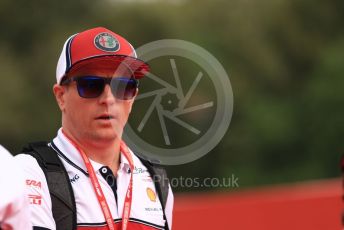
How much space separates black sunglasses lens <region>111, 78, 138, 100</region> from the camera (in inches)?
166

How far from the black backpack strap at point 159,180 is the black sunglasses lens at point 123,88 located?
0.42m

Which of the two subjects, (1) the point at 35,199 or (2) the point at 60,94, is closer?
(1) the point at 35,199

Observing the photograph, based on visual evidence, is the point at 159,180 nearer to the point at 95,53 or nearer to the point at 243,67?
the point at 95,53

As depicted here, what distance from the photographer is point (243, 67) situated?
25.8 meters

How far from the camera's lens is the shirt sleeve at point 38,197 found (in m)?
3.77

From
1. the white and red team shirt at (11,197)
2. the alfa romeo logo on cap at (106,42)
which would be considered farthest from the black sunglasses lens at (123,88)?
the white and red team shirt at (11,197)

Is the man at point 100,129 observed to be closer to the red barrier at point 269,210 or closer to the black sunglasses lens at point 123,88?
the black sunglasses lens at point 123,88

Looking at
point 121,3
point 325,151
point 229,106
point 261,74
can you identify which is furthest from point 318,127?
point 229,106

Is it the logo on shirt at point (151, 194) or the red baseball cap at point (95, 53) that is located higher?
the red baseball cap at point (95, 53)

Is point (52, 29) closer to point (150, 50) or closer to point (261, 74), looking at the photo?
point (261, 74)

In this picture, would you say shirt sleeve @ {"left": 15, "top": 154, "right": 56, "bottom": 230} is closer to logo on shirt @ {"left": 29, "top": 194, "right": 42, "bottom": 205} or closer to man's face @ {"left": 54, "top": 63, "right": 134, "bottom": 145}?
logo on shirt @ {"left": 29, "top": 194, "right": 42, "bottom": 205}

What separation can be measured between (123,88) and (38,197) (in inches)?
30.3

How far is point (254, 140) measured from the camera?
22.9 metres

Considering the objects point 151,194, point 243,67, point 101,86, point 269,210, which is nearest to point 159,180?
point 151,194
